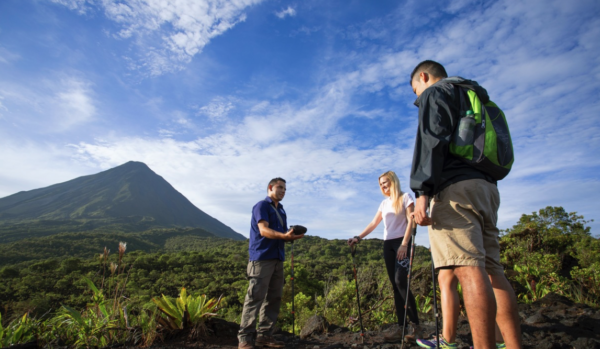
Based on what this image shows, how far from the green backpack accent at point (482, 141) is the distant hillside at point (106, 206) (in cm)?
7050

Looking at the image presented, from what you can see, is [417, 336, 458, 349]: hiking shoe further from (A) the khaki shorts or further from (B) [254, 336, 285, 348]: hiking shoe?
(B) [254, 336, 285, 348]: hiking shoe

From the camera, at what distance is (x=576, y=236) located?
7.70 metres

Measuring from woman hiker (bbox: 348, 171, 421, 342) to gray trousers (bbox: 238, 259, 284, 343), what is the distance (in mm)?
874

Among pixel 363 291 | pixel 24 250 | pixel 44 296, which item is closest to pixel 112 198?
pixel 24 250

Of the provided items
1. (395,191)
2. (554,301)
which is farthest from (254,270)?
(554,301)

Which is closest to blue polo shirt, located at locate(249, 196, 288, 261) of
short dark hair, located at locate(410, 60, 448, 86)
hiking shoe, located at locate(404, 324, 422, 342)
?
hiking shoe, located at locate(404, 324, 422, 342)

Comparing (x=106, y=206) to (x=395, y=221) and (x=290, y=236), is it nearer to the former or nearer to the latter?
(x=290, y=236)

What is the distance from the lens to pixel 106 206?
280 feet

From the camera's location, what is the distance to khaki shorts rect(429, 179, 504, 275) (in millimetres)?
1760

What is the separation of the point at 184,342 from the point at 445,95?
3377 millimetres

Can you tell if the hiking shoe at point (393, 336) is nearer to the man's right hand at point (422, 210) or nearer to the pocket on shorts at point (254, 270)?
the pocket on shorts at point (254, 270)

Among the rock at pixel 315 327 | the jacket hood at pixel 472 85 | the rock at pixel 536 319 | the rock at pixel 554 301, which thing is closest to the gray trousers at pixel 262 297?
the rock at pixel 315 327

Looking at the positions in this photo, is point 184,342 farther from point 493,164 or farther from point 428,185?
point 493,164

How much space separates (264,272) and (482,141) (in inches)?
92.3
